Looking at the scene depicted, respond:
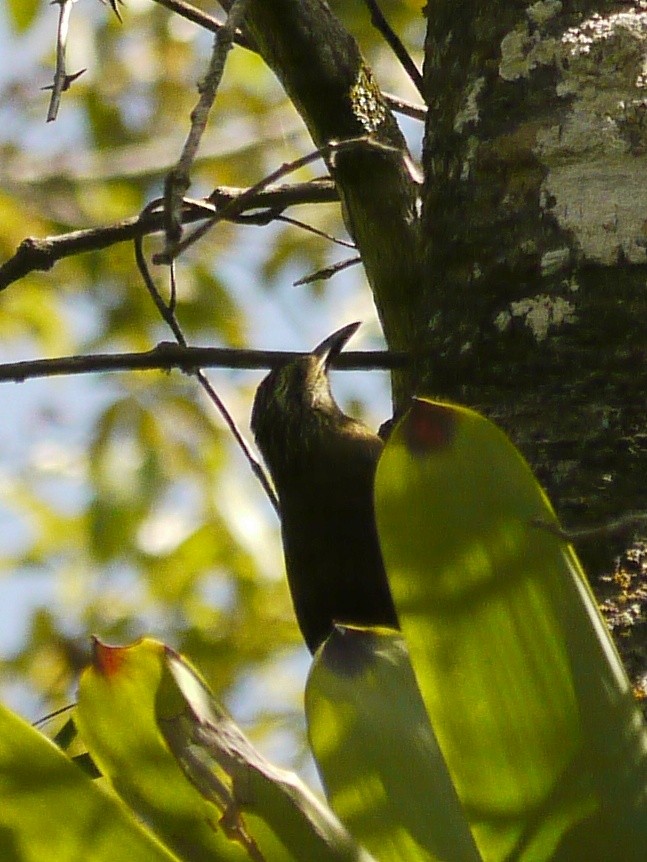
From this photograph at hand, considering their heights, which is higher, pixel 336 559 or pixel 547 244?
pixel 547 244

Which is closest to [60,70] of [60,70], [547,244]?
[60,70]

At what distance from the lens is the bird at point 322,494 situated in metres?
3.83

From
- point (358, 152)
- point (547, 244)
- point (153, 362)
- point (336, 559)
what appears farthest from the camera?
point (336, 559)

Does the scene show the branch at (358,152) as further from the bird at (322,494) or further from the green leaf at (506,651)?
the green leaf at (506,651)

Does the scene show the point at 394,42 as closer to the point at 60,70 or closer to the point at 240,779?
the point at 60,70

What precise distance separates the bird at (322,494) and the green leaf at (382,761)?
6.03ft

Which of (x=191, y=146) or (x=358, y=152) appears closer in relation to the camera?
(x=191, y=146)

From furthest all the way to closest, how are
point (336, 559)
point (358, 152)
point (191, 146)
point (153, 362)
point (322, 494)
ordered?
point (322, 494) → point (336, 559) → point (358, 152) → point (153, 362) → point (191, 146)

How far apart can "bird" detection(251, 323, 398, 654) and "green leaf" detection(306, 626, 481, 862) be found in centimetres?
184

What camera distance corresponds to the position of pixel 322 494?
4.30m

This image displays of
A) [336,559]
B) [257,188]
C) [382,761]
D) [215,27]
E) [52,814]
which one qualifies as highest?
[215,27]

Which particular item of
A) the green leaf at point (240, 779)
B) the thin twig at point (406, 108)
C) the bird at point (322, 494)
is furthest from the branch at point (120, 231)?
the green leaf at point (240, 779)

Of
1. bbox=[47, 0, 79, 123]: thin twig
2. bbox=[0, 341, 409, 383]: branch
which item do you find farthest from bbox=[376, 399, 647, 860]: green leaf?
bbox=[47, 0, 79, 123]: thin twig

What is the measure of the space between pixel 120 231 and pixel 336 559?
1.35 metres
